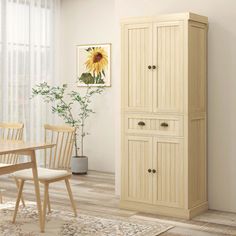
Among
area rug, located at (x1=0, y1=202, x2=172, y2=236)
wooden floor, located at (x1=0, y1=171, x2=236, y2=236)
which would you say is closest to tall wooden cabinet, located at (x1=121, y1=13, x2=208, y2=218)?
wooden floor, located at (x1=0, y1=171, x2=236, y2=236)

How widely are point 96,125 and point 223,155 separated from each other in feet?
9.90

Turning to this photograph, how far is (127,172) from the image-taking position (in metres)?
5.33

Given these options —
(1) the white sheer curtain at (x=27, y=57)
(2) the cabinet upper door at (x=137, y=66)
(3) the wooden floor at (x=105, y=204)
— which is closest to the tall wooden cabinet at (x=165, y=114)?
(2) the cabinet upper door at (x=137, y=66)

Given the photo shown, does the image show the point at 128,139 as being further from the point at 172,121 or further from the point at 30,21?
the point at 30,21

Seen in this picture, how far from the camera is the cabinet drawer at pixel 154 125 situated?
16.4 ft

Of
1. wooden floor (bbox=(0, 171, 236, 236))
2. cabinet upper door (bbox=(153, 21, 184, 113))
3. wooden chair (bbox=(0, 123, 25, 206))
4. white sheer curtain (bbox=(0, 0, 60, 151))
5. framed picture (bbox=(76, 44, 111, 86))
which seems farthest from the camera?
framed picture (bbox=(76, 44, 111, 86))

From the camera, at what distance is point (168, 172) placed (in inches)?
200

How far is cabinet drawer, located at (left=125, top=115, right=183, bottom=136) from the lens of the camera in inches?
196

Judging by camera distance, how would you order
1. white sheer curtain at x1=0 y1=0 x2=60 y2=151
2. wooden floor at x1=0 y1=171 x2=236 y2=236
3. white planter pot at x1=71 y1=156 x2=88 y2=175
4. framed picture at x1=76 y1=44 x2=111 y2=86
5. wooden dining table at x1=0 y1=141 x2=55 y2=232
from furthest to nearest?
framed picture at x1=76 y1=44 x2=111 y2=86, white planter pot at x1=71 y1=156 x2=88 y2=175, white sheer curtain at x1=0 y1=0 x2=60 y2=151, wooden floor at x1=0 y1=171 x2=236 y2=236, wooden dining table at x1=0 y1=141 x2=55 y2=232

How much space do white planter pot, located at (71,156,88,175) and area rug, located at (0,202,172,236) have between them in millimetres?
2334

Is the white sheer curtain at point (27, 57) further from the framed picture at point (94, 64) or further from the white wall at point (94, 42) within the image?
the framed picture at point (94, 64)

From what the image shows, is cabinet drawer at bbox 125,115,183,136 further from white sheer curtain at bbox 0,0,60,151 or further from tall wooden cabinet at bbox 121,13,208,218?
white sheer curtain at bbox 0,0,60,151

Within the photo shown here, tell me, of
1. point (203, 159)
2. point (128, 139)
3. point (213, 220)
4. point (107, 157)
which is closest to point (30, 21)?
point (107, 157)

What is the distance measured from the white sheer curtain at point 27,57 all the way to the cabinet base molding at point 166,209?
2.75 meters
